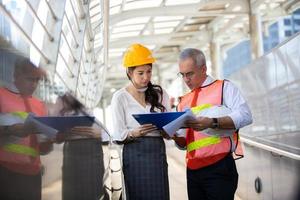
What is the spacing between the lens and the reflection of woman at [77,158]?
2.34 m

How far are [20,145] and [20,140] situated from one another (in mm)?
17

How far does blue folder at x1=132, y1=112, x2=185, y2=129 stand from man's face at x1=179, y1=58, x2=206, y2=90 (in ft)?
1.52

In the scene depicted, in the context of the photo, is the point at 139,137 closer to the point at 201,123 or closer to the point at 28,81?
the point at 201,123

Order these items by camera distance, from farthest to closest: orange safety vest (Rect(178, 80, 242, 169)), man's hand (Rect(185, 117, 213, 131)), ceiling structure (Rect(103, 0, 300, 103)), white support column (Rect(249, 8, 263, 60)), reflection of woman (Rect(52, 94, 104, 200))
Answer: white support column (Rect(249, 8, 263, 60)) → ceiling structure (Rect(103, 0, 300, 103)) → orange safety vest (Rect(178, 80, 242, 169)) → man's hand (Rect(185, 117, 213, 131)) → reflection of woman (Rect(52, 94, 104, 200))

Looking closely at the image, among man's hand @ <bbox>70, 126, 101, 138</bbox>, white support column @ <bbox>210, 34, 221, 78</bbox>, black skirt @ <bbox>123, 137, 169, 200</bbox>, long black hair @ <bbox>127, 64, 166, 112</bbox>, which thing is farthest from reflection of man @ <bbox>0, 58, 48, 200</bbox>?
white support column @ <bbox>210, 34, 221, 78</bbox>

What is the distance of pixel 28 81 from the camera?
1.78 m

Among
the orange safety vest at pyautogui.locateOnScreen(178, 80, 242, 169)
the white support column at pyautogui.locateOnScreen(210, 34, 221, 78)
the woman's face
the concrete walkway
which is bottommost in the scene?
the concrete walkway

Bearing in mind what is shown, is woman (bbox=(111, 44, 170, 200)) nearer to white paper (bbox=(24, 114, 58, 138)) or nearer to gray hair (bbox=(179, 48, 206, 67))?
gray hair (bbox=(179, 48, 206, 67))

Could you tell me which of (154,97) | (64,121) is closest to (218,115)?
(154,97)

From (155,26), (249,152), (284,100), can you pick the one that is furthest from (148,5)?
(284,100)

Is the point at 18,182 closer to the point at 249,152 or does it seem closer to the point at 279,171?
the point at 279,171

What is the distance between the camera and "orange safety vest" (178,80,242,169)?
3326mm

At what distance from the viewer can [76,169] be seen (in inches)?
104

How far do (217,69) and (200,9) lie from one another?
618cm
